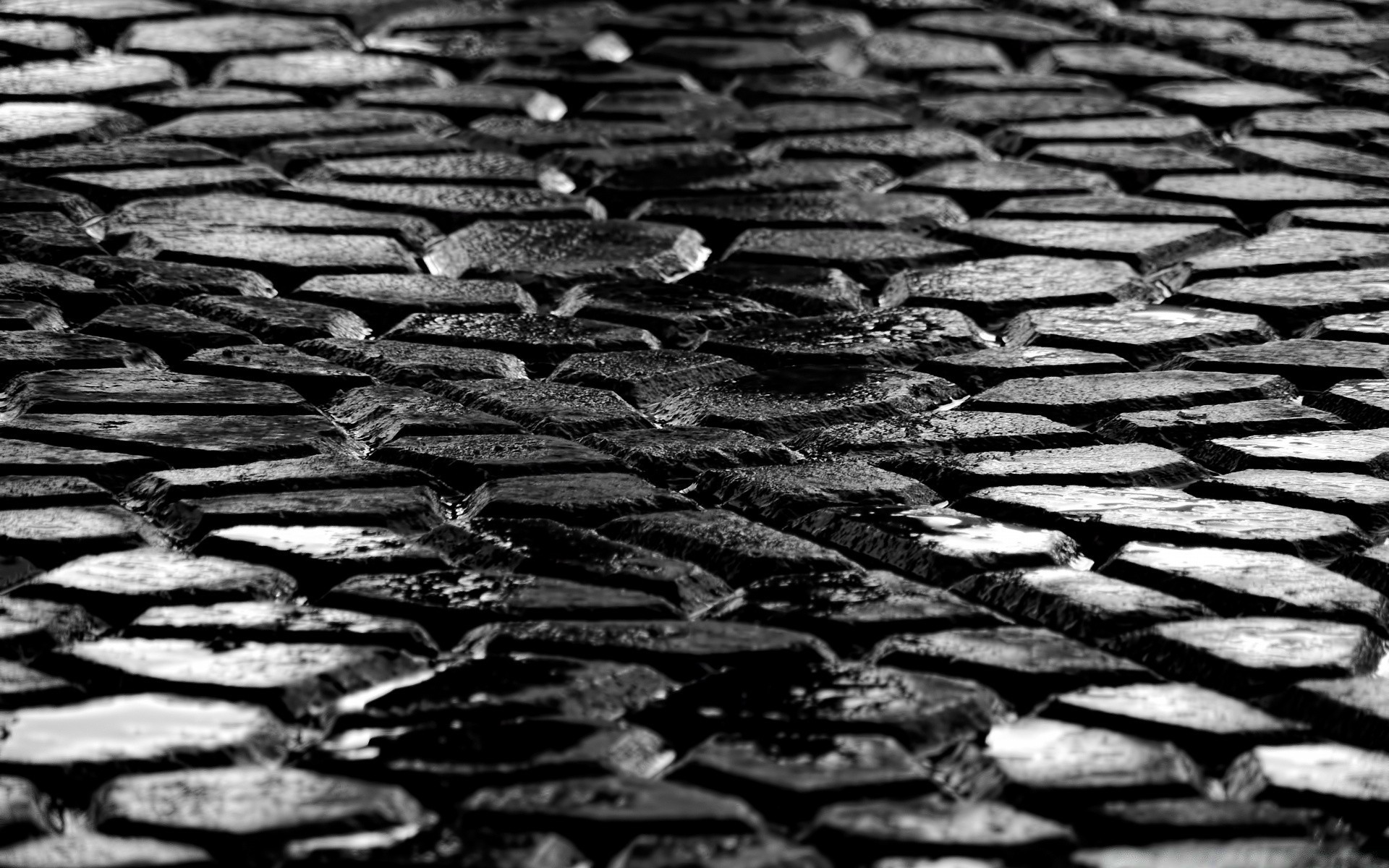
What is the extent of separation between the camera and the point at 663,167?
4.38 metres

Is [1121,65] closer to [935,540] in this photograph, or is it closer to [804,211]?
[804,211]

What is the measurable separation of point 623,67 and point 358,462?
9.18ft

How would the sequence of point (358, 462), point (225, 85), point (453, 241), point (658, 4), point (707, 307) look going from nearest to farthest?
point (358, 462) < point (707, 307) < point (453, 241) < point (225, 85) < point (658, 4)

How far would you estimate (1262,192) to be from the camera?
4234 mm

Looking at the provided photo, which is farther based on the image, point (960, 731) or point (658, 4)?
point (658, 4)

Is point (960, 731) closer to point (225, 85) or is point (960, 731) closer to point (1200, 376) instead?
point (1200, 376)

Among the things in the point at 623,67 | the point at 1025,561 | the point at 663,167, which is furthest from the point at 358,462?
the point at 623,67

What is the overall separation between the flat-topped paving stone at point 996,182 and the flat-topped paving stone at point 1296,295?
0.65 metres

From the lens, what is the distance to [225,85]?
194 inches

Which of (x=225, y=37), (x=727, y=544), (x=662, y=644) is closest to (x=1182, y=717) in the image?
(x=662, y=644)

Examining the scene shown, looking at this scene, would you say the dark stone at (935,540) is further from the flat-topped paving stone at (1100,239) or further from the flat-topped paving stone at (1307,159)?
the flat-topped paving stone at (1307,159)

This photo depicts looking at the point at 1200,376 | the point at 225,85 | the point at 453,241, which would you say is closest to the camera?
the point at 1200,376

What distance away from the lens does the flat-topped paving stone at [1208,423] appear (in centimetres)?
289

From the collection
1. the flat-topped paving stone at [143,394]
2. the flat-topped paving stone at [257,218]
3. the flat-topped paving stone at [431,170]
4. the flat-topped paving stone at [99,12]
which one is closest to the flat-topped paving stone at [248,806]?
the flat-topped paving stone at [143,394]
